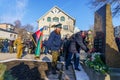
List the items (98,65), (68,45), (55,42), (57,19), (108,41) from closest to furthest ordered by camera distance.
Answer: (98,65) < (108,41) < (55,42) < (68,45) < (57,19)

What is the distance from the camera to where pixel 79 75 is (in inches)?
437

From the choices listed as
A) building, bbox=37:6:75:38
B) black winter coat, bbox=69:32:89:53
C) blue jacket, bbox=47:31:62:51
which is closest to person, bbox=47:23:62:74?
blue jacket, bbox=47:31:62:51

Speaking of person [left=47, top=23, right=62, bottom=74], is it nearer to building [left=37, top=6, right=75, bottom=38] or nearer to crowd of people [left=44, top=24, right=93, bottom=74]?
crowd of people [left=44, top=24, right=93, bottom=74]

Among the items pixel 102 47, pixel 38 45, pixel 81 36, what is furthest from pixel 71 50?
pixel 38 45

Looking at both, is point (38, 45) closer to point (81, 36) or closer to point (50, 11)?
point (81, 36)

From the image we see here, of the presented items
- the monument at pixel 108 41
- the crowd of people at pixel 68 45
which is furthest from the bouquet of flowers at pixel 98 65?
the crowd of people at pixel 68 45

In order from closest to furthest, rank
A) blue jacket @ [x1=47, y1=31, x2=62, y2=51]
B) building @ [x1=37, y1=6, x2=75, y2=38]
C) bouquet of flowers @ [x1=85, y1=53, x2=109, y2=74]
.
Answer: bouquet of flowers @ [x1=85, y1=53, x2=109, y2=74] → blue jacket @ [x1=47, y1=31, x2=62, y2=51] → building @ [x1=37, y1=6, x2=75, y2=38]

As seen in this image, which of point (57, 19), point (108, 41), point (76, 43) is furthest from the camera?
point (57, 19)

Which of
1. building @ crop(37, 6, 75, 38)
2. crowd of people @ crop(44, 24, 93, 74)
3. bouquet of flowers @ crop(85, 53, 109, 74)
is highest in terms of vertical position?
building @ crop(37, 6, 75, 38)

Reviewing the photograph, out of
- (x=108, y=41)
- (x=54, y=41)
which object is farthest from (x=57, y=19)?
(x=108, y=41)

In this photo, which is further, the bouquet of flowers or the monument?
the monument

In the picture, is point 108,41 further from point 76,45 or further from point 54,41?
point 54,41

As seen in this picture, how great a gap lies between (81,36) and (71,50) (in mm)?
698

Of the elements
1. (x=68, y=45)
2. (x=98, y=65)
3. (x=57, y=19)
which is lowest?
(x=98, y=65)
